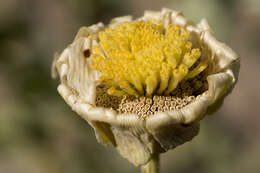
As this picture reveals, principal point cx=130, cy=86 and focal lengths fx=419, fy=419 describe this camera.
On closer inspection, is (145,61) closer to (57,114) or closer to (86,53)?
(86,53)

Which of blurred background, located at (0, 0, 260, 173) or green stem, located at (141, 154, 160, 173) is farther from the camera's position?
blurred background, located at (0, 0, 260, 173)

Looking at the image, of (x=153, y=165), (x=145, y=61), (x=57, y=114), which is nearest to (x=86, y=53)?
(x=145, y=61)

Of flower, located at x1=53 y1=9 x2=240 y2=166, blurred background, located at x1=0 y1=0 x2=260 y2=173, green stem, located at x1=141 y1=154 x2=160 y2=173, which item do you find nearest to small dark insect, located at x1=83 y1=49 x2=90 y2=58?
flower, located at x1=53 y1=9 x2=240 y2=166

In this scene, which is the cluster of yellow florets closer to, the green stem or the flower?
the flower

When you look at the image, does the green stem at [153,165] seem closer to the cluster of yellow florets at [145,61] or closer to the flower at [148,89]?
the flower at [148,89]

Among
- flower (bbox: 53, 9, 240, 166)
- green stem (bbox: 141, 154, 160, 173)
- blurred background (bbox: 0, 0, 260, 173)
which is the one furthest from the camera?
blurred background (bbox: 0, 0, 260, 173)

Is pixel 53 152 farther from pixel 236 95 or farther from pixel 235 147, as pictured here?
pixel 236 95

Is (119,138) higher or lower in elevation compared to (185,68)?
lower

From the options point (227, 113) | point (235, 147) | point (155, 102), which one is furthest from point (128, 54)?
point (227, 113)
